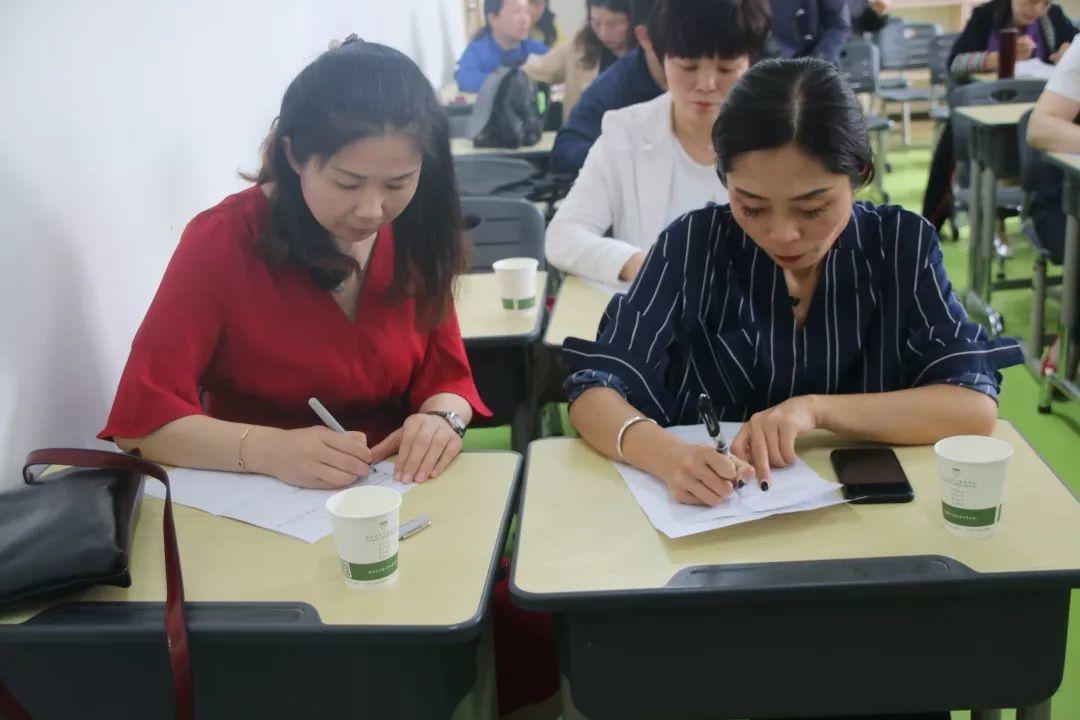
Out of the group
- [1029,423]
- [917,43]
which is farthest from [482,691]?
[917,43]

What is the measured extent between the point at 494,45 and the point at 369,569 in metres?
5.25

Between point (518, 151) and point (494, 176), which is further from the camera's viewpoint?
point (518, 151)

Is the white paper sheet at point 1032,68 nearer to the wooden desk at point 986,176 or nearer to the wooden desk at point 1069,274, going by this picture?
the wooden desk at point 986,176

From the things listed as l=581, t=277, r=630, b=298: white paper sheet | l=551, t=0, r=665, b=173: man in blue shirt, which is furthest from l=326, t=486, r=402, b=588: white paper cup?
l=551, t=0, r=665, b=173: man in blue shirt

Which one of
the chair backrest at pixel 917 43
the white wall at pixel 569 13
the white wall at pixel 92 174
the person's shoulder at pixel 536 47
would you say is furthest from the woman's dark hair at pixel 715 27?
the white wall at pixel 569 13

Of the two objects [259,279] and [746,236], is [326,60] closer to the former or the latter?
[259,279]

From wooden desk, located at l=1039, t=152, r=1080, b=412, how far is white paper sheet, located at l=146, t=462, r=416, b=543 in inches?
92.9

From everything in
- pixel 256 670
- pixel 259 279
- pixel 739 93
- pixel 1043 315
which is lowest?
pixel 1043 315

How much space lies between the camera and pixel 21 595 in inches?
44.5

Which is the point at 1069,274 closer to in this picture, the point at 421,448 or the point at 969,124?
the point at 969,124

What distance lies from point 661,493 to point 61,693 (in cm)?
74

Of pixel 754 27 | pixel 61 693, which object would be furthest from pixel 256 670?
pixel 754 27

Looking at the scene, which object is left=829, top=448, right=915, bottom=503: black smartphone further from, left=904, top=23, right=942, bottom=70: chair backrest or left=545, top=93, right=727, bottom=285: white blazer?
left=904, top=23, right=942, bottom=70: chair backrest

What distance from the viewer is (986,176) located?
390cm
